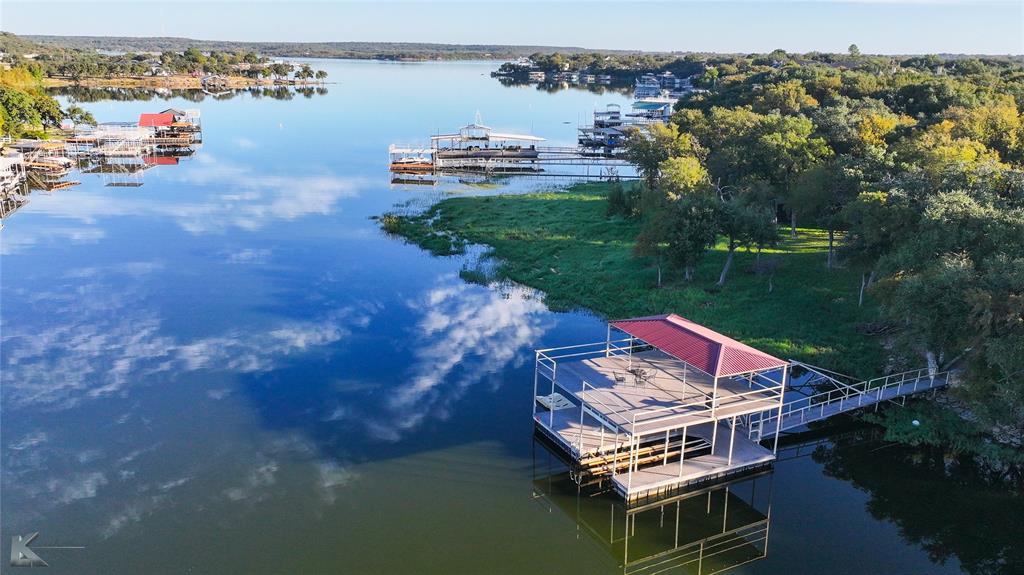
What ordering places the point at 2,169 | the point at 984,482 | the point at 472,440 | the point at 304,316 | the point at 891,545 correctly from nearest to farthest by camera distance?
the point at 891,545 < the point at 984,482 < the point at 472,440 < the point at 304,316 < the point at 2,169

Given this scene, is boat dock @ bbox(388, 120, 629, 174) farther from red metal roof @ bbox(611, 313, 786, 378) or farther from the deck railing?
the deck railing

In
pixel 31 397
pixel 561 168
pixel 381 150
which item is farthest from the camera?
pixel 381 150

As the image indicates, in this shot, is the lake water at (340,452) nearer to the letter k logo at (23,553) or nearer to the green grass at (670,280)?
the letter k logo at (23,553)

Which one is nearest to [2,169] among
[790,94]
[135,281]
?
[135,281]

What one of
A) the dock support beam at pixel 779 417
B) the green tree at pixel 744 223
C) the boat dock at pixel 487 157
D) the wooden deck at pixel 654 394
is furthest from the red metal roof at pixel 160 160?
the dock support beam at pixel 779 417

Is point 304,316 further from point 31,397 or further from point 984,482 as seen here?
point 984,482

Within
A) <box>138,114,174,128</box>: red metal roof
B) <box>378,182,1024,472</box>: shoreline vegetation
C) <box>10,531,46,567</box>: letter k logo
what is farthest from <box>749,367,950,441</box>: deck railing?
<box>138,114,174,128</box>: red metal roof
